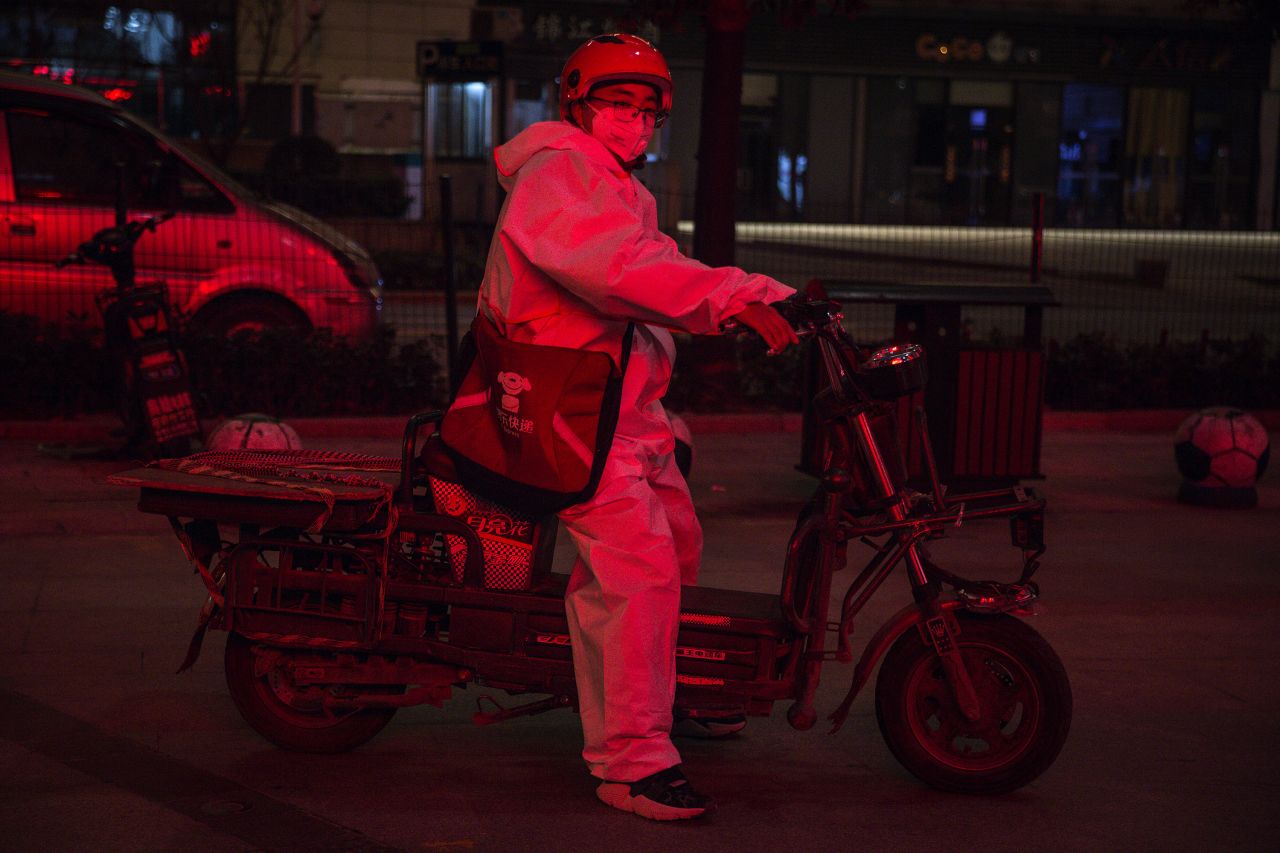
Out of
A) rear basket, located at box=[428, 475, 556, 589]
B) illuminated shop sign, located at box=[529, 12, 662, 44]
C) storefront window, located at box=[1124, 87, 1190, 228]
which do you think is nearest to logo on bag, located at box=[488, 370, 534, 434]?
rear basket, located at box=[428, 475, 556, 589]

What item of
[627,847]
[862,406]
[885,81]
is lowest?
[627,847]

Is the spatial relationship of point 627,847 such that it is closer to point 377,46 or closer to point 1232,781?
point 1232,781

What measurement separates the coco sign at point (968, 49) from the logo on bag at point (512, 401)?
3335 cm

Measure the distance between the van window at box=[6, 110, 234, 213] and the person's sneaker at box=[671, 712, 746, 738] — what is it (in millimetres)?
7012

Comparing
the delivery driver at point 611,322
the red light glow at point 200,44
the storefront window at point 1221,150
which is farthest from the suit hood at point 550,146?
the storefront window at point 1221,150

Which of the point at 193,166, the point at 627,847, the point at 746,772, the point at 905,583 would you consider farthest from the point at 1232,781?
the point at 193,166

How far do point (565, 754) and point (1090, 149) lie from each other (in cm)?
3517

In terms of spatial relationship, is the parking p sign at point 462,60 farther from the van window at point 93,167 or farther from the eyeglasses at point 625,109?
the eyeglasses at point 625,109

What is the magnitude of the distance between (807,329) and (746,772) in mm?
1357

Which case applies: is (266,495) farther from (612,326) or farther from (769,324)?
(769,324)

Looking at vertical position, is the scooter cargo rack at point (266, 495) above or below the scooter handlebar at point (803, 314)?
below

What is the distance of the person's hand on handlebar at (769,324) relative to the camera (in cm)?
387

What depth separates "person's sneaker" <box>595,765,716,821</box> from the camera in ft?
13.7

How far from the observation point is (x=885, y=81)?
3606 cm
